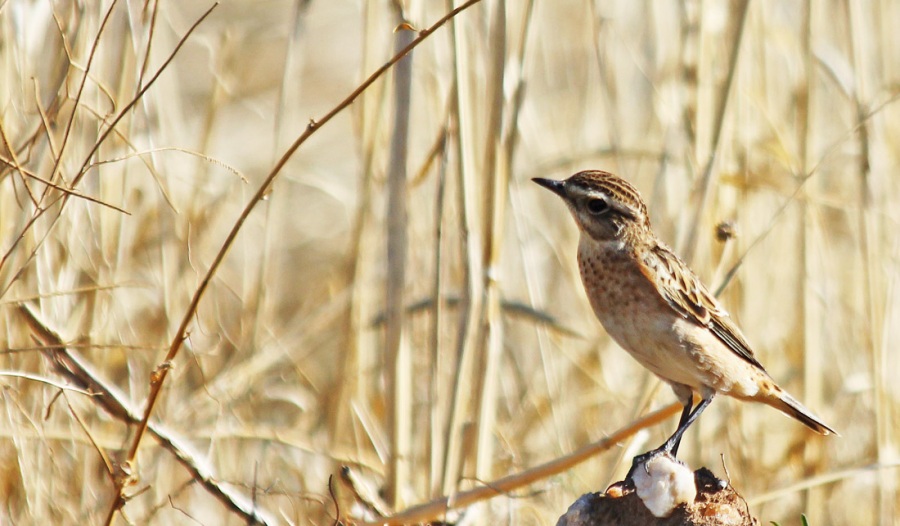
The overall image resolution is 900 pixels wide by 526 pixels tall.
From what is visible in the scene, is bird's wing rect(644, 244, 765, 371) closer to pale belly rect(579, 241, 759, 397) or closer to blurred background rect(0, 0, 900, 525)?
pale belly rect(579, 241, 759, 397)

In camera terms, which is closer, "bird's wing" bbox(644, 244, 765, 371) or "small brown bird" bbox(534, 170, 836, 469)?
"small brown bird" bbox(534, 170, 836, 469)

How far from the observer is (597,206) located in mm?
3770

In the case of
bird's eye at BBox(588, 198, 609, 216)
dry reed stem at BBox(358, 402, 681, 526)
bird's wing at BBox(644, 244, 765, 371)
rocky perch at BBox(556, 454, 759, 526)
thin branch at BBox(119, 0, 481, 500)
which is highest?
bird's eye at BBox(588, 198, 609, 216)

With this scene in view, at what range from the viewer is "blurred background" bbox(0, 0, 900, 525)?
149 inches

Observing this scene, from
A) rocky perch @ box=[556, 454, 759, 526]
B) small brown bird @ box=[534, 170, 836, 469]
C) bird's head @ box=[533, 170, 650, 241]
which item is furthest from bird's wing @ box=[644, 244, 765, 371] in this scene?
rocky perch @ box=[556, 454, 759, 526]

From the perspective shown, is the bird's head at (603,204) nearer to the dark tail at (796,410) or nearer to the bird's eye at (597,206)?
the bird's eye at (597,206)

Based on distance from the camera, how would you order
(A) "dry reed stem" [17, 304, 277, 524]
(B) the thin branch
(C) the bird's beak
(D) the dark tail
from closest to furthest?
(B) the thin branch, (A) "dry reed stem" [17, 304, 277, 524], (C) the bird's beak, (D) the dark tail

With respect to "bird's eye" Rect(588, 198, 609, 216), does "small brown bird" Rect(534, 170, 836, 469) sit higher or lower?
lower

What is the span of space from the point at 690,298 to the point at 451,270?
7.04ft

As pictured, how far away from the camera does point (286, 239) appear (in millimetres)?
9031

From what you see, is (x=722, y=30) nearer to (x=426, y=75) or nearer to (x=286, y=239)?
(x=426, y=75)

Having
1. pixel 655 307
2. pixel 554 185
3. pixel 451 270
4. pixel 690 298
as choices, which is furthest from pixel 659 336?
pixel 451 270

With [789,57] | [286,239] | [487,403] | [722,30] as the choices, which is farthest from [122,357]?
[286,239]

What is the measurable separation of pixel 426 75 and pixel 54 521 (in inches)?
106
